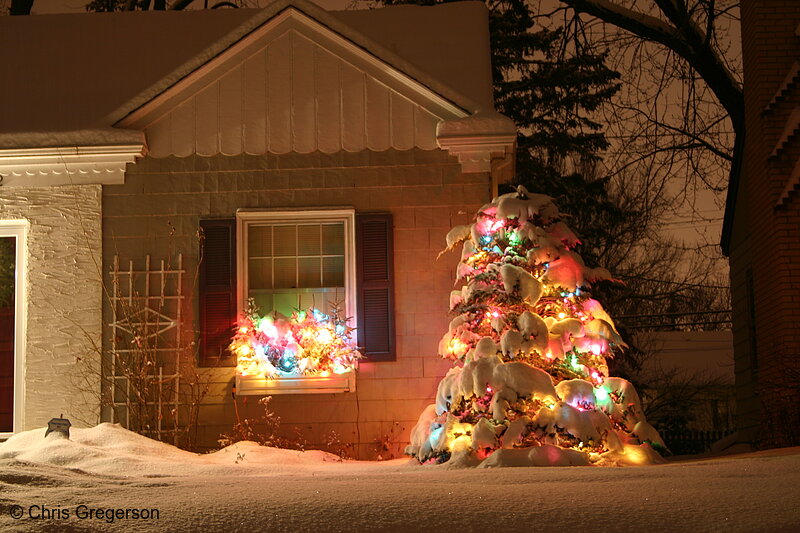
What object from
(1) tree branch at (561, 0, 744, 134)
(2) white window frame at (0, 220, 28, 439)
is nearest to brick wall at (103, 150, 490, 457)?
(2) white window frame at (0, 220, 28, 439)

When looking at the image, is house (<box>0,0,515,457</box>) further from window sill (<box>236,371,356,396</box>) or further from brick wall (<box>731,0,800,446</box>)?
brick wall (<box>731,0,800,446</box>)

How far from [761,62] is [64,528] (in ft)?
36.8

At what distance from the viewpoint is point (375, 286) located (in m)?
11.0

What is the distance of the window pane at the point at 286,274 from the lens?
11.2 metres

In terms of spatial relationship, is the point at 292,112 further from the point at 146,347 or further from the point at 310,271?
the point at 146,347

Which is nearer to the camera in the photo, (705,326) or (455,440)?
(455,440)

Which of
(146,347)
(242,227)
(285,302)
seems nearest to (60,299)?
(146,347)

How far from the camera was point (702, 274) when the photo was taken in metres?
34.1

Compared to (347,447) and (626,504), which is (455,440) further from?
(626,504)

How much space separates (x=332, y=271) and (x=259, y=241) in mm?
847

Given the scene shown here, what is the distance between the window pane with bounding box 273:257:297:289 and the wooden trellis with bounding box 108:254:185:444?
3.27 feet

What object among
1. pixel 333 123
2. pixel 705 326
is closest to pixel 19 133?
pixel 333 123

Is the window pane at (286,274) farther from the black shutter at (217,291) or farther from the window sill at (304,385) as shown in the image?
the window sill at (304,385)

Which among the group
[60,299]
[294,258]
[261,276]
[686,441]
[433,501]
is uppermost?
[294,258]
